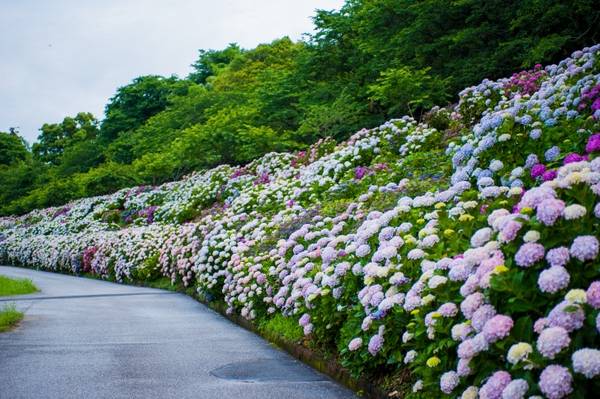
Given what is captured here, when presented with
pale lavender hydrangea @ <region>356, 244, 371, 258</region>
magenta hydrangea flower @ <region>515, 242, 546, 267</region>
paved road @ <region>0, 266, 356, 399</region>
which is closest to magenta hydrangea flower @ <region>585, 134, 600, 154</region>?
pale lavender hydrangea @ <region>356, 244, 371, 258</region>

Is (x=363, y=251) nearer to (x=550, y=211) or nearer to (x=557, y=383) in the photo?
(x=550, y=211)

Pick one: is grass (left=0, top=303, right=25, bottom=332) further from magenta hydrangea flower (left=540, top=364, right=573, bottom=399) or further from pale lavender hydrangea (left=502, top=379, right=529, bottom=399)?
magenta hydrangea flower (left=540, top=364, right=573, bottom=399)

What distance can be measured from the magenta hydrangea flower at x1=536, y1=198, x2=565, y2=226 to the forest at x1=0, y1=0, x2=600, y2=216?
606 inches

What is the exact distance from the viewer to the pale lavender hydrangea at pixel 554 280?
2.57 m

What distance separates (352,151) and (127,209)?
58.6 ft

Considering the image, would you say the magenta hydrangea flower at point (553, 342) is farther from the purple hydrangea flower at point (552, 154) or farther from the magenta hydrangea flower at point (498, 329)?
the purple hydrangea flower at point (552, 154)

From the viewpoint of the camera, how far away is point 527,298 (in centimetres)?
281

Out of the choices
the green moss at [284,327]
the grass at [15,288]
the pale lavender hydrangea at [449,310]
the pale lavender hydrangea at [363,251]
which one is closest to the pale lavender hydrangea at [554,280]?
the pale lavender hydrangea at [449,310]

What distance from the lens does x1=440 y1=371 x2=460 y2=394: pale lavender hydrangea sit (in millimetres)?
3148

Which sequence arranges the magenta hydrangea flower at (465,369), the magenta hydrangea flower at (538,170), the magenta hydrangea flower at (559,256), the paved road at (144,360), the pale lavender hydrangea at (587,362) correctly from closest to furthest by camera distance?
1. the pale lavender hydrangea at (587,362)
2. the magenta hydrangea flower at (559,256)
3. the magenta hydrangea flower at (465,369)
4. the paved road at (144,360)
5. the magenta hydrangea flower at (538,170)

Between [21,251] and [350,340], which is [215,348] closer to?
[350,340]

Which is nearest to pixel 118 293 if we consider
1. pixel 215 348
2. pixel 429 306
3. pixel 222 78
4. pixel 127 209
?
pixel 215 348

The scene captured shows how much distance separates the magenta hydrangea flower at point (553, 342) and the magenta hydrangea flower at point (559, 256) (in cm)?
33

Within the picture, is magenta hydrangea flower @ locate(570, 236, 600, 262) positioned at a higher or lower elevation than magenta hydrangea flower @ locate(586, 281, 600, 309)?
higher
